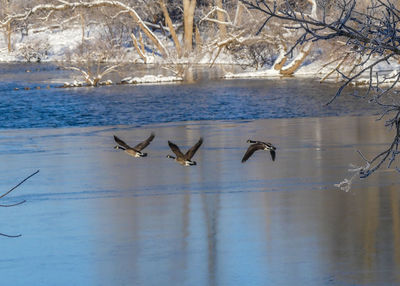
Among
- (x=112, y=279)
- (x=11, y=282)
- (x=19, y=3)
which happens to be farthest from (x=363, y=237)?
(x=19, y=3)

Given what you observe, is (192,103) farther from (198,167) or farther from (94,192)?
(94,192)

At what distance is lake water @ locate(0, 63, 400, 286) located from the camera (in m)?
8.65

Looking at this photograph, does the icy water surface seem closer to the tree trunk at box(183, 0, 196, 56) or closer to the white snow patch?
the white snow patch

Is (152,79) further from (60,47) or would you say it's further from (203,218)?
(203,218)

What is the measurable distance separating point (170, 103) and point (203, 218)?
17.7m

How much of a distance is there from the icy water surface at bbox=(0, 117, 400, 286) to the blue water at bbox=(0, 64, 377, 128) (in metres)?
6.40

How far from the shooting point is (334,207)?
1124 cm

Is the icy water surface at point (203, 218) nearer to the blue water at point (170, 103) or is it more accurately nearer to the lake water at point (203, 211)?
the lake water at point (203, 211)

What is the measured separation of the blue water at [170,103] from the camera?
78.9 feet

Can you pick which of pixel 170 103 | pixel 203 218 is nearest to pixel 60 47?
pixel 170 103

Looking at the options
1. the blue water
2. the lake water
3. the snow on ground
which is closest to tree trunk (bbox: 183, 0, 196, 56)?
the snow on ground

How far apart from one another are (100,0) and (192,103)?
21569 mm

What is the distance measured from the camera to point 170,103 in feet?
93.2

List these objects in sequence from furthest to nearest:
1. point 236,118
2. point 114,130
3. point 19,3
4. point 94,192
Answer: point 19,3
point 236,118
point 114,130
point 94,192
